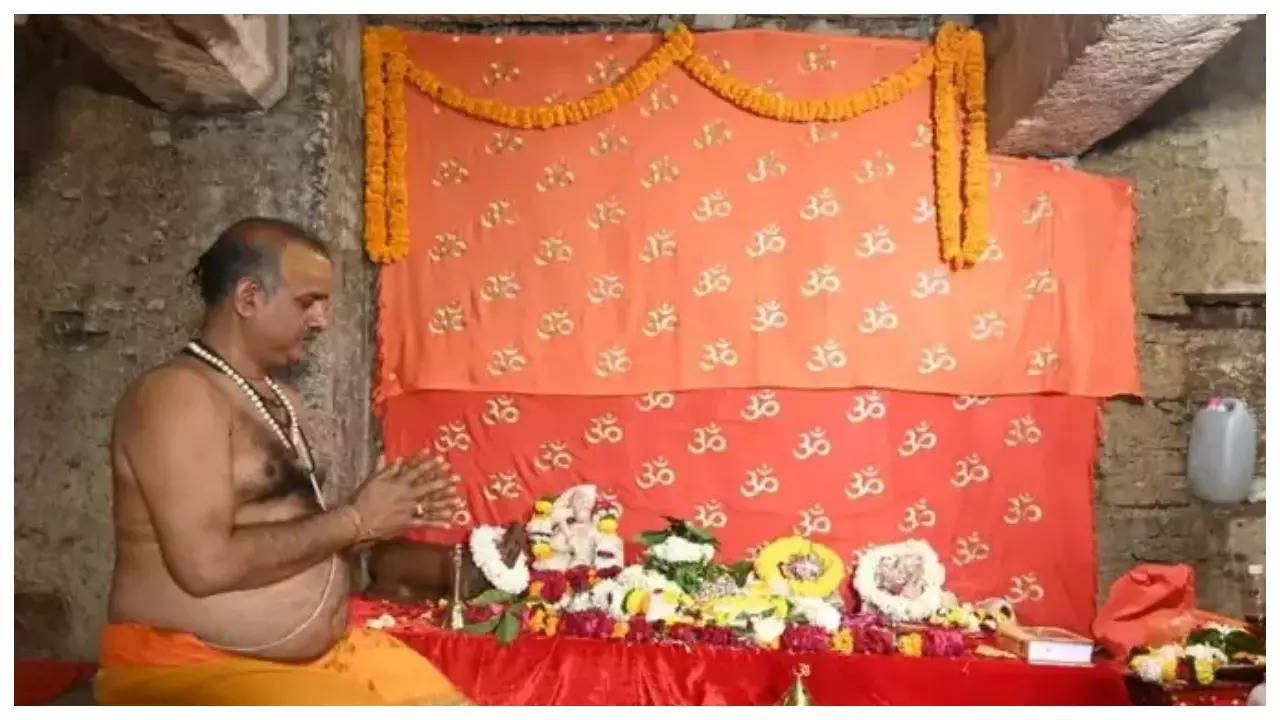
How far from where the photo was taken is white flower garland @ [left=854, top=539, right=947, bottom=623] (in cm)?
292

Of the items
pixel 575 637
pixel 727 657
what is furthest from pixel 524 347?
pixel 727 657

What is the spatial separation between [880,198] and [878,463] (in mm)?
729

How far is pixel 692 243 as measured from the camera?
3.14 m

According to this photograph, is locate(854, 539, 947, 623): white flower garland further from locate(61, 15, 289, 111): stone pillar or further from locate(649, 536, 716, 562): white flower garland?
locate(61, 15, 289, 111): stone pillar

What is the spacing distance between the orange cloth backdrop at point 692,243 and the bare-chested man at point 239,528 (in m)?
0.73

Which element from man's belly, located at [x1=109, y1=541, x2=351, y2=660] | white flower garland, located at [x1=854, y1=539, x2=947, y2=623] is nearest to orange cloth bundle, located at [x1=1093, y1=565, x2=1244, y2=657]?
white flower garland, located at [x1=854, y1=539, x2=947, y2=623]

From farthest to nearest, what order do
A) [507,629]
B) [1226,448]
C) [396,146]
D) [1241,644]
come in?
[396,146] < [1226,448] < [507,629] < [1241,644]

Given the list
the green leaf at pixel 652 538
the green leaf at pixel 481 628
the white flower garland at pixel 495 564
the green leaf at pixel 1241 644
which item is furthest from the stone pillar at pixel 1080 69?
the green leaf at pixel 481 628

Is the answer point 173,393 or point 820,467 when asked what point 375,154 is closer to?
point 173,393

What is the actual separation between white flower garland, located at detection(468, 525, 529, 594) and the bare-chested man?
0.49m

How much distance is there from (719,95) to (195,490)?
1763mm

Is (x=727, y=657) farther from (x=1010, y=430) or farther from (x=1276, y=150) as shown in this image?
(x=1276, y=150)

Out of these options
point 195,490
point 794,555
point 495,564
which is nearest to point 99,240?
point 195,490

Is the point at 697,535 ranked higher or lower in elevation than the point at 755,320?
lower
